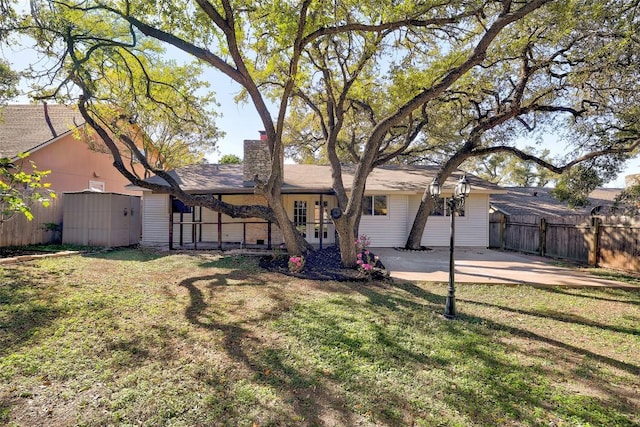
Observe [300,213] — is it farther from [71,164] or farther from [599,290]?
[71,164]

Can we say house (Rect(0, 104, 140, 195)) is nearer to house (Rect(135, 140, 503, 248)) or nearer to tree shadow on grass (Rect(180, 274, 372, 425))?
house (Rect(135, 140, 503, 248))

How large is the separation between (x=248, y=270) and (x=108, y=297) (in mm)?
3177

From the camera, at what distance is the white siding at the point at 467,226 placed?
13.2 m

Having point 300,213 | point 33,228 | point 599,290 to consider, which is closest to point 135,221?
point 33,228

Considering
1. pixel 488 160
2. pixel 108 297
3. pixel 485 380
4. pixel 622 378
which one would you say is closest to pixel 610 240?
pixel 622 378

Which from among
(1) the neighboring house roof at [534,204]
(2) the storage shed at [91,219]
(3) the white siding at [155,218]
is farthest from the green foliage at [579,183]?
(2) the storage shed at [91,219]

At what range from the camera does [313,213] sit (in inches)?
524

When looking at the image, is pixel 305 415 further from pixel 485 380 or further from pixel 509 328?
pixel 509 328

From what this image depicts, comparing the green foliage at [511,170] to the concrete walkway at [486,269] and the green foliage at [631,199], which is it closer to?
the green foliage at [631,199]

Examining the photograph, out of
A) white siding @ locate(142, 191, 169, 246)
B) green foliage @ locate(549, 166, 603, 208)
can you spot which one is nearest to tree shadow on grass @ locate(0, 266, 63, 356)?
white siding @ locate(142, 191, 169, 246)

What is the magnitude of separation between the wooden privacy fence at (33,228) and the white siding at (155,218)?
2858 mm

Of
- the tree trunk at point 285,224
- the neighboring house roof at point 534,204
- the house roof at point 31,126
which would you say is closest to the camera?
the tree trunk at point 285,224

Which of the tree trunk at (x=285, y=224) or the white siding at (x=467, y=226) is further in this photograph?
the white siding at (x=467, y=226)

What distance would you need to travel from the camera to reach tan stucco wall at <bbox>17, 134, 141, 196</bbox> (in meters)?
13.9
